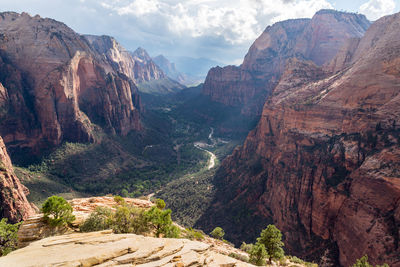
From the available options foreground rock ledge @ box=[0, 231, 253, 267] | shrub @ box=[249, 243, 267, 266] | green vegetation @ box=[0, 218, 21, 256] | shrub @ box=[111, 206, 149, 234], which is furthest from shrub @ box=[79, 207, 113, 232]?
shrub @ box=[249, 243, 267, 266]

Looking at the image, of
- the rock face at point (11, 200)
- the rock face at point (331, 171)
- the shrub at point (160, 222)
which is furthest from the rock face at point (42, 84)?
the shrub at point (160, 222)

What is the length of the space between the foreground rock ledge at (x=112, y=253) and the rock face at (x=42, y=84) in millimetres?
92212

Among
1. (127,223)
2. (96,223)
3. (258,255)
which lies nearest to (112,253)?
(96,223)

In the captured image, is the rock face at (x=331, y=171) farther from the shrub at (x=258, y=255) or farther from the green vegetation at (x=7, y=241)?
the green vegetation at (x=7, y=241)

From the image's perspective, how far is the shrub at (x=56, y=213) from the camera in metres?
23.9

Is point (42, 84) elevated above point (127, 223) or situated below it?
above

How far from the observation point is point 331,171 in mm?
48562

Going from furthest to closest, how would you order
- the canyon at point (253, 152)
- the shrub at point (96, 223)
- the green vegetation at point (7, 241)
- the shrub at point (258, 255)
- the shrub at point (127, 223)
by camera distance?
the canyon at point (253, 152) → the shrub at point (258, 255) → the shrub at point (127, 223) → the green vegetation at point (7, 241) → the shrub at point (96, 223)

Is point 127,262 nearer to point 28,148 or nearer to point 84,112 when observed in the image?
point 28,148

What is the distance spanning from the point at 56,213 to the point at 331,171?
53928 mm

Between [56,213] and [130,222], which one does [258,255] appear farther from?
[56,213]

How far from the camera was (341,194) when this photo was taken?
144 ft

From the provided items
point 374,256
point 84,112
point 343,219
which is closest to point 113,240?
point 374,256

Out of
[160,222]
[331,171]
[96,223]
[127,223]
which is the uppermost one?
[331,171]
